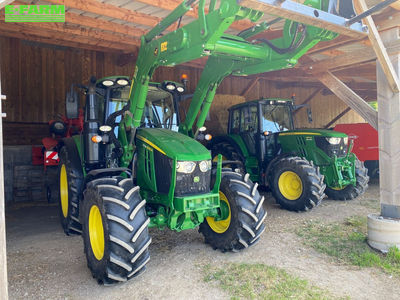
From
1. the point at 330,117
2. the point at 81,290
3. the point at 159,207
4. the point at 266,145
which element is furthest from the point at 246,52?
the point at 330,117

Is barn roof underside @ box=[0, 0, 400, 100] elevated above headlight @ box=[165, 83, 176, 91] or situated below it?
above

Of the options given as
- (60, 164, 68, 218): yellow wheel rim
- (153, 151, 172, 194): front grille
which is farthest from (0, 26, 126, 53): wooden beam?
Result: (153, 151, 172, 194): front grille

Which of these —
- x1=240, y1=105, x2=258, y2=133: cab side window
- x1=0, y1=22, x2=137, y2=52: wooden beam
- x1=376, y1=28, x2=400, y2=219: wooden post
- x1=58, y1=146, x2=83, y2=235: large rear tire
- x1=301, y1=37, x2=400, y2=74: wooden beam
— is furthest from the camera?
x1=240, y1=105, x2=258, y2=133: cab side window

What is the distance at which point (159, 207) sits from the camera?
379 centimetres

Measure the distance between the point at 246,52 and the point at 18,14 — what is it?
158 inches

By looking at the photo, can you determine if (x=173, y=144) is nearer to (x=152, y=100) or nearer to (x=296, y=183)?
(x=152, y=100)

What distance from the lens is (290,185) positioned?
20.7 ft

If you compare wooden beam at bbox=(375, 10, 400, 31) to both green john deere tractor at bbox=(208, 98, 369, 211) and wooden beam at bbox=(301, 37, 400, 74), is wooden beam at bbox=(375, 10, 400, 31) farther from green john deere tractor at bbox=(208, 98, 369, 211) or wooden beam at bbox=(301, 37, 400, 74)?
green john deere tractor at bbox=(208, 98, 369, 211)

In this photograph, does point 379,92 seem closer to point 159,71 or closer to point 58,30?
point 58,30

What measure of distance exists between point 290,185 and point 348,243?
206cm

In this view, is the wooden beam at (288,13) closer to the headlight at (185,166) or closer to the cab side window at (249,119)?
the headlight at (185,166)

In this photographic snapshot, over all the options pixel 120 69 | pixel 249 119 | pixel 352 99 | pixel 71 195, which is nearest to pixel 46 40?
pixel 120 69

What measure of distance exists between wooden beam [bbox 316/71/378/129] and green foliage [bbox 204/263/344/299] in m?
2.57

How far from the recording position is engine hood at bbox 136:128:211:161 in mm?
3525
